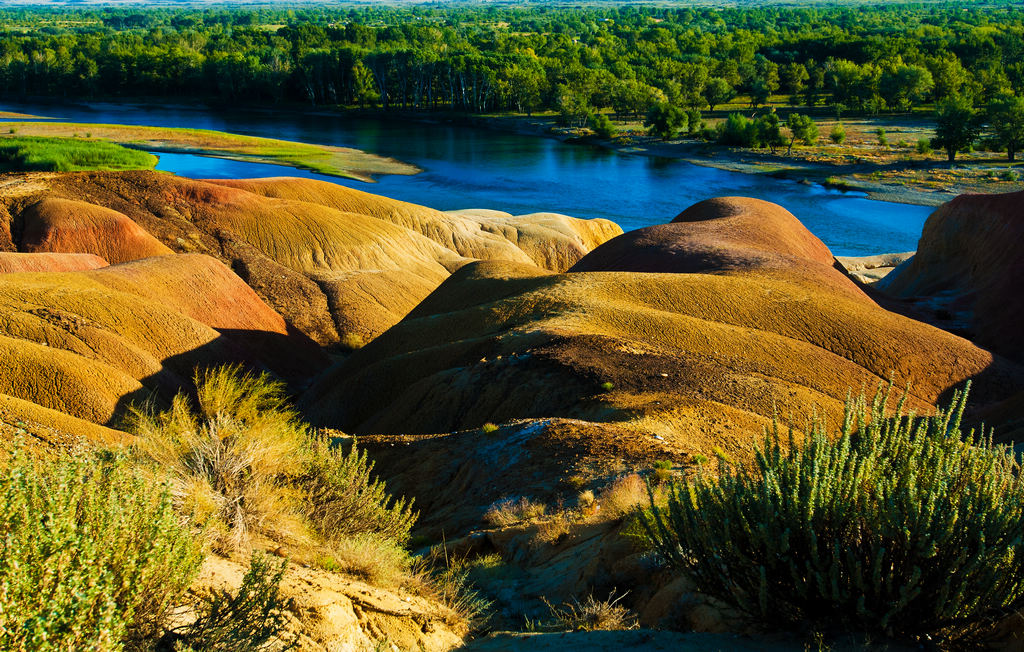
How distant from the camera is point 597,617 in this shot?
Result: 1035 centimetres

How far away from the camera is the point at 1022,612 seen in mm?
8305

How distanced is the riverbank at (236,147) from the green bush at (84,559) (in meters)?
83.5

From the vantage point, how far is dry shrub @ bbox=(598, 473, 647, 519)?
13.5 metres

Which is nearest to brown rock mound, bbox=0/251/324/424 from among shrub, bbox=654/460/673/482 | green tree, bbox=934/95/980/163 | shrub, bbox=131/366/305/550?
shrub, bbox=131/366/305/550

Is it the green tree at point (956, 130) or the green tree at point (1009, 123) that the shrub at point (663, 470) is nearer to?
the green tree at point (956, 130)

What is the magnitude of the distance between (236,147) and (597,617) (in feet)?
322

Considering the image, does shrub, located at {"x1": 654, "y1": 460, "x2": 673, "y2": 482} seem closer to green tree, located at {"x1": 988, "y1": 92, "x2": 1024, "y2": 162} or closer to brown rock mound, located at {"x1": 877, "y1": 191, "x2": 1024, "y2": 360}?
brown rock mound, located at {"x1": 877, "y1": 191, "x2": 1024, "y2": 360}

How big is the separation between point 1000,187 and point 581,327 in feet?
238

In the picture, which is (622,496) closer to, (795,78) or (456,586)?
(456,586)

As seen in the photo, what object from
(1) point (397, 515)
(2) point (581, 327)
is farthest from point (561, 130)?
(1) point (397, 515)

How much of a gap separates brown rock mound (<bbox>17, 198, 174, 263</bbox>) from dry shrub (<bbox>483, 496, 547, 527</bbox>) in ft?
112

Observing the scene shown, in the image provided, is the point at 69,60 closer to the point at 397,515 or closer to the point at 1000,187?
the point at 1000,187

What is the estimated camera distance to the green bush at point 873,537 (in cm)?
833

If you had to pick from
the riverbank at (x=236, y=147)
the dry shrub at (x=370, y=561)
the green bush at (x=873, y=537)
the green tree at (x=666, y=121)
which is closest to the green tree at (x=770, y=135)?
the green tree at (x=666, y=121)
